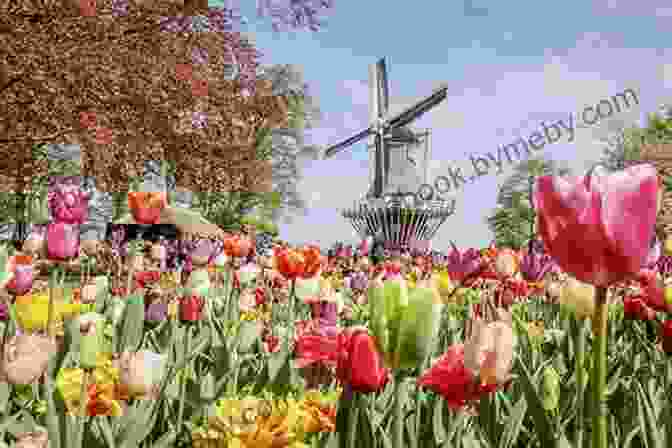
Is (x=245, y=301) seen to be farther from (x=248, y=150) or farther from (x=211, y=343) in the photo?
(x=248, y=150)

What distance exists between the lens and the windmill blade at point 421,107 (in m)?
29.0

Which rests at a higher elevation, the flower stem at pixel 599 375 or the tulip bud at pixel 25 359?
the flower stem at pixel 599 375

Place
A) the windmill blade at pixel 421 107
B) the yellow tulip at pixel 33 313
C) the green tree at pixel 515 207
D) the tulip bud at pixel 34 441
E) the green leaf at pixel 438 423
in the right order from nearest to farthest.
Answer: the tulip bud at pixel 34 441
the green leaf at pixel 438 423
the yellow tulip at pixel 33 313
the windmill blade at pixel 421 107
the green tree at pixel 515 207

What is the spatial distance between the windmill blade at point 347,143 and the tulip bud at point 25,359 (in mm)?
28925

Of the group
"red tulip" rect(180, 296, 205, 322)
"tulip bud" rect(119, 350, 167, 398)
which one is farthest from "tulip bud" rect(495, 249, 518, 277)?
"tulip bud" rect(119, 350, 167, 398)

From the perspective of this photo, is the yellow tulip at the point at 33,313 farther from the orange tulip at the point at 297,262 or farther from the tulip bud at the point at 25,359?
the tulip bud at the point at 25,359

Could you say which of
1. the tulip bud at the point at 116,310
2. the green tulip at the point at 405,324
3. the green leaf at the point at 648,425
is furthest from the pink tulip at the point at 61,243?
the green leaf at the point at 648,425

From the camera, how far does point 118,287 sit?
11.8 ft

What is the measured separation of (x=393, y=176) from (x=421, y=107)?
3516 mm

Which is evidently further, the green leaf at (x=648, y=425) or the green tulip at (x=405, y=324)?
the green leaf at (x=648, y=425)

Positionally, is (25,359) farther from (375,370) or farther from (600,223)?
(600,223)

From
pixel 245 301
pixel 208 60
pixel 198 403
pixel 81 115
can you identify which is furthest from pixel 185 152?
pixel 198 403

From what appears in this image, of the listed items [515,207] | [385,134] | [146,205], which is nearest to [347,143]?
[385,134]

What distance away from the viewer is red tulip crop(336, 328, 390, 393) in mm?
1055
